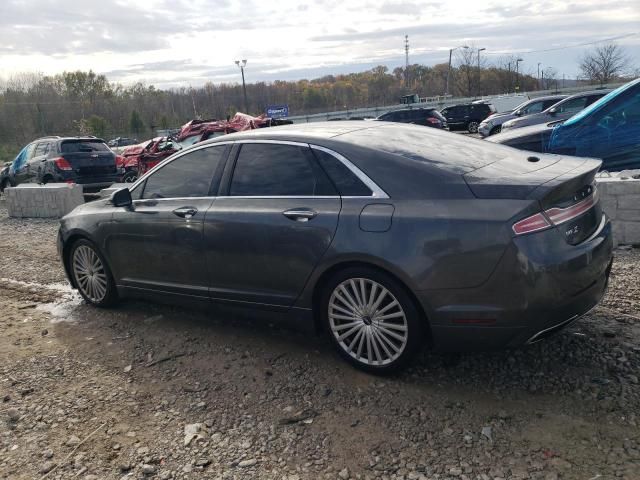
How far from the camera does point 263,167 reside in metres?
4.20

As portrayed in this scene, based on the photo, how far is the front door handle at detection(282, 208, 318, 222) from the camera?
3773 millimetres

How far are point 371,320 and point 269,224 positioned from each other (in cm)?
100

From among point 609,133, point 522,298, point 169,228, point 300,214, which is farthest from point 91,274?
point 609,133

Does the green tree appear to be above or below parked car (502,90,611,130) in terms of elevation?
above

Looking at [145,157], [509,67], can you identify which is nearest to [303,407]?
[145,157]

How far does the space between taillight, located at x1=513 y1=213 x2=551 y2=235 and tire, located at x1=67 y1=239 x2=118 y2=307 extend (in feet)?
12.5

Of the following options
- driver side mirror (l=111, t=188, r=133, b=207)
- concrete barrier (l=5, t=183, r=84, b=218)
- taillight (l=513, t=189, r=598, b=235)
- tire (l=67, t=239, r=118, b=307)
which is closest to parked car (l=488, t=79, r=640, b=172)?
taillight (l=513, t=189, r=598, b=235)

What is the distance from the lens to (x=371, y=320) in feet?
11.8

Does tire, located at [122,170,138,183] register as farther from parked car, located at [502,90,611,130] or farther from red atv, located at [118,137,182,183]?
parked car, located at [502,90,611,130]

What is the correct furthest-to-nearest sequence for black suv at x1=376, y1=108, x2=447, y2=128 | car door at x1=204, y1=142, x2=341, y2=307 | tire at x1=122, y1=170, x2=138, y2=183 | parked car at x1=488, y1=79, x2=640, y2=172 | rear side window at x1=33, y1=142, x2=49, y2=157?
black suv at x1=376, y1=108, x2=447, y2=128 → tire at x1=122, y1=170, x2=138, y2=183 → rear side window at x1=33, y1=142, x2=49, y2=157 → parked car at x1=488, y1=79, x2=640, y2=172 → car door at x1=204, y1=142, x2=341, y2=307

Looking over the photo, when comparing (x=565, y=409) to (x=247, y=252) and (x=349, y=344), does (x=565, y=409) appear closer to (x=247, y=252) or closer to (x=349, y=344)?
(x=349, y=344)

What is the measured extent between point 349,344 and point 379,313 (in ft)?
1.23

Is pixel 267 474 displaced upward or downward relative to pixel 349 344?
downward

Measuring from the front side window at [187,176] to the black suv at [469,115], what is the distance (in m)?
29.1
